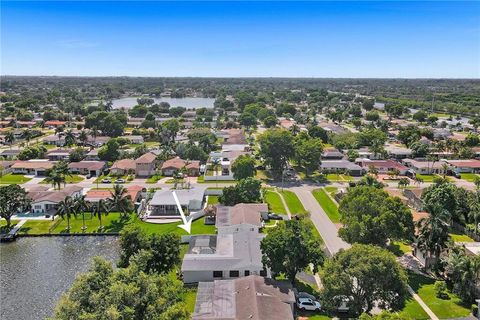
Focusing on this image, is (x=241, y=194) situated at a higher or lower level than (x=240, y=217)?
higher

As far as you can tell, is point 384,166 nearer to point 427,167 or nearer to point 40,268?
point 427,167

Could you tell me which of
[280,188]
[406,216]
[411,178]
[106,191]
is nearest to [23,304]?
[106,191]

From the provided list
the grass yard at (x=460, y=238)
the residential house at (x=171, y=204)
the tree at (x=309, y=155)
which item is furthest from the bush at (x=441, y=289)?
the tree at (x=309, y=155)

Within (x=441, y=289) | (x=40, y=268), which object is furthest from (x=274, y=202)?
(x=40, y=268)

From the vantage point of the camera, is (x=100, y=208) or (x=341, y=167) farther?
(x=341, y=167)

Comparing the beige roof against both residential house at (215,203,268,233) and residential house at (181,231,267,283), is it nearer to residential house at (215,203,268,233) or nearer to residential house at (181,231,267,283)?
residential house at (215,203,268,233)

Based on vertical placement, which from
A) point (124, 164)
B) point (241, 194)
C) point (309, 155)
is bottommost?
point (124, 164)
